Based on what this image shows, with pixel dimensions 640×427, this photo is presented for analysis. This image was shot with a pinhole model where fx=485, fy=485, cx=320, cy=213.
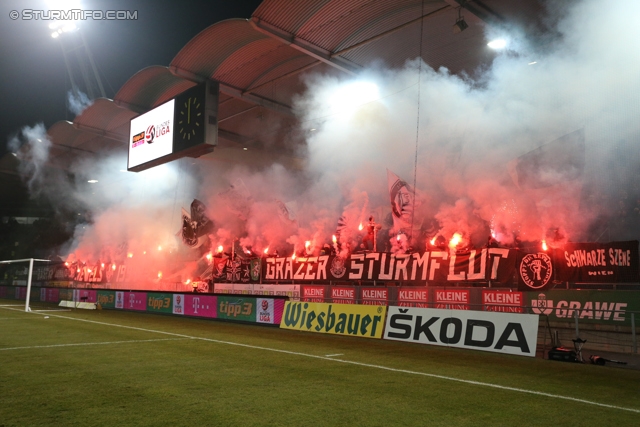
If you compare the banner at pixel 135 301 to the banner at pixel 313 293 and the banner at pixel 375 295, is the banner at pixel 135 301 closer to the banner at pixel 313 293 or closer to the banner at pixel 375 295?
the banner at pixel 313 293

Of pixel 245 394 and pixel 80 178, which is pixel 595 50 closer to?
pixel 245 394

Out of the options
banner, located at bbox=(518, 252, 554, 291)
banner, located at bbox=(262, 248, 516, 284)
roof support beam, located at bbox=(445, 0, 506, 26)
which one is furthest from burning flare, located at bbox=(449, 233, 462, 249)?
roof support beam, located at bbox=(445, 0, 506, 26)

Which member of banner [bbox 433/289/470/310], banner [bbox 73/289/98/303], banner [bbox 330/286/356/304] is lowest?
banner [bbox 73/289/98/303]

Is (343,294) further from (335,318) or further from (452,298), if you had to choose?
(335,318)

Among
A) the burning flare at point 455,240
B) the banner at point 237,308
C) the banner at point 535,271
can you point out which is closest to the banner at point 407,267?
the banner at point 535,271

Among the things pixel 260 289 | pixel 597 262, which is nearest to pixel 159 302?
pixel 260 289

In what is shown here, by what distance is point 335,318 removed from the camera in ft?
47.8

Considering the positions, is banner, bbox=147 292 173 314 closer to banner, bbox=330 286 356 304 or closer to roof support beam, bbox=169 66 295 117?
banner, bbox=330 286 356 304

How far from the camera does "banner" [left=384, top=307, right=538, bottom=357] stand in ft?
35.3

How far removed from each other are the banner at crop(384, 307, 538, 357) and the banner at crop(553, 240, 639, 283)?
187 inches

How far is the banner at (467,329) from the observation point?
10.8 metres

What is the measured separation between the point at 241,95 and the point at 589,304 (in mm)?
17557

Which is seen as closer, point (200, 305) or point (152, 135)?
point (200, 305)

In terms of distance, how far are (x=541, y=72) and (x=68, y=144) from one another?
1231 inches
